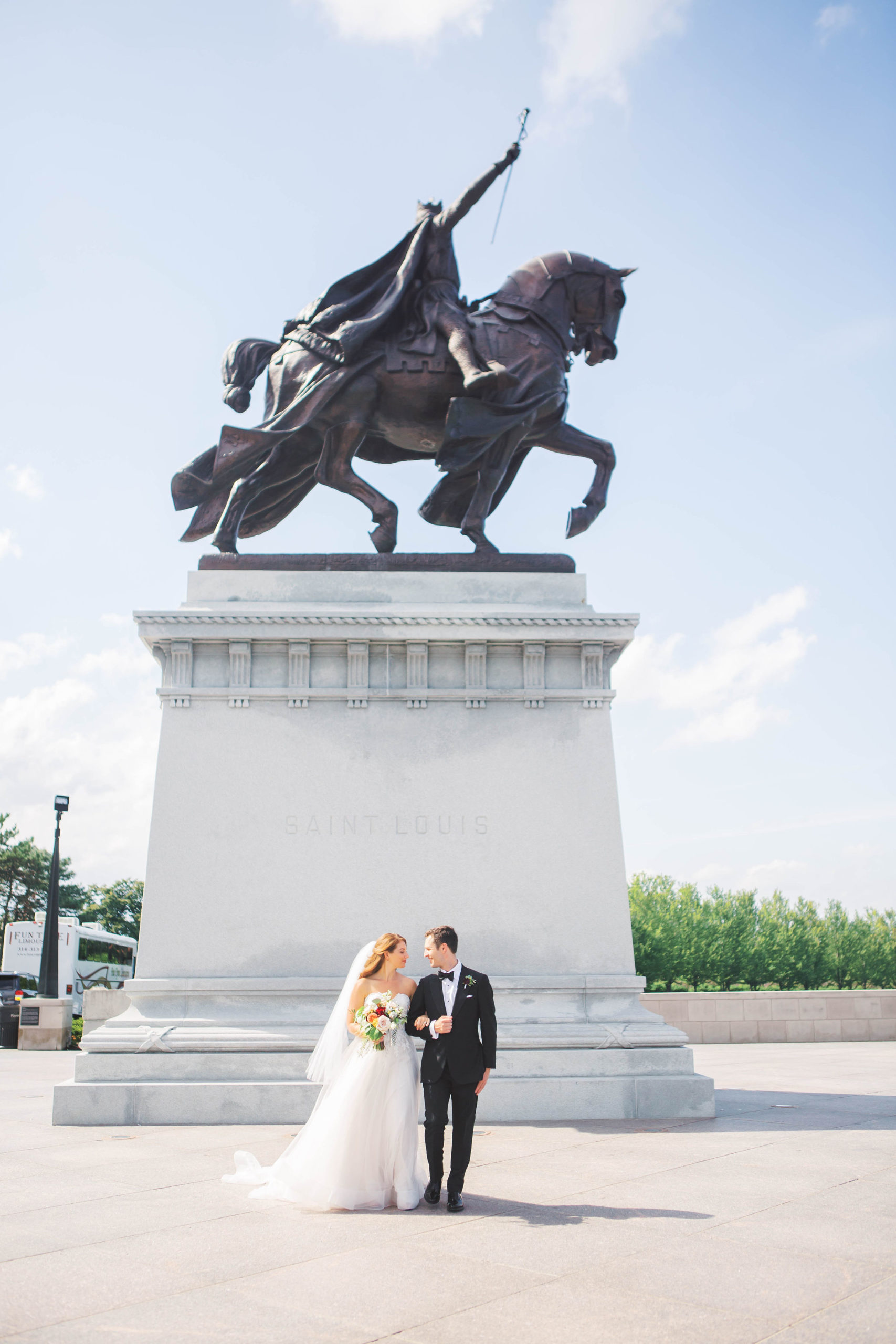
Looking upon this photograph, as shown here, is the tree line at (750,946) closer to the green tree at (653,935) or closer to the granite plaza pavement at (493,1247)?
the green tree at (653,935)

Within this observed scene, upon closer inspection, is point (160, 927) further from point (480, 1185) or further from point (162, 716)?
point (480, 1185)

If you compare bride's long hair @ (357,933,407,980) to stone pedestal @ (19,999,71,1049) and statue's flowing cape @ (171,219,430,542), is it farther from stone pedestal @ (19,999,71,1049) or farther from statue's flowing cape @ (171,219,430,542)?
stone pedestal @ (19,999,71,1049)

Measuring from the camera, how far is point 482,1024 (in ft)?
23.8

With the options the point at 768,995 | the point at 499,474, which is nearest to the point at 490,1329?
the point at 499,474

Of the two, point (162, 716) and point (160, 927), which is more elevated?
point (162, 716)

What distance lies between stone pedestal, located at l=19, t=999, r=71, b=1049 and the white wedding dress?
21582 mm

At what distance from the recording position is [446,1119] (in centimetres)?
734

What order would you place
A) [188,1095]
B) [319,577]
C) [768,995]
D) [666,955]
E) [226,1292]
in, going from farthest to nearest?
[666,955] < [768,995] < [319,577] < [188,1095] < [226,1292]

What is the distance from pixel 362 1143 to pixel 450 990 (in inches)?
45.4

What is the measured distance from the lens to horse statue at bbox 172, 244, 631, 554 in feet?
44.1

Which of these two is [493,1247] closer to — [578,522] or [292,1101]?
[292,1101]

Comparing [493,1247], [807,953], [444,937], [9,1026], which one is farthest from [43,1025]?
[807,953]

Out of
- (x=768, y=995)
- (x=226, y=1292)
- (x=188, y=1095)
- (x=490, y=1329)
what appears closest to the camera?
(x=490, y=1329)

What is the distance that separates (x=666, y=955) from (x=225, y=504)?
80.4m
